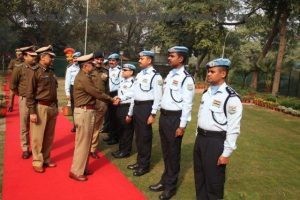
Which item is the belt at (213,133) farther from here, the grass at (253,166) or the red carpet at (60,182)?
the red carpet at (60,182)

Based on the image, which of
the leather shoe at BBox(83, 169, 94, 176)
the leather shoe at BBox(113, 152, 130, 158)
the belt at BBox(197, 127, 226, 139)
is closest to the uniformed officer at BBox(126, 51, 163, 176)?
the leather shoe at BBox(83, 169, 94, 176)

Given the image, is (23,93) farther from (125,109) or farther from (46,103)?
(125,109)

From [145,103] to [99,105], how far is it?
4.93 feet

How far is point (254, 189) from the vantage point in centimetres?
607

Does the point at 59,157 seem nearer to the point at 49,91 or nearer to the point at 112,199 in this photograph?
the point at 49,91

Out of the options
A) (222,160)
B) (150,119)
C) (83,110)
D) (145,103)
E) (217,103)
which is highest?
(217,103)

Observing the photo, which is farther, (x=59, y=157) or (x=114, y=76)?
(x=114, y=76)

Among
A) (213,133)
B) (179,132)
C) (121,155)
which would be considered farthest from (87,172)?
(213,133)

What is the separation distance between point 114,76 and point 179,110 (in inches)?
134

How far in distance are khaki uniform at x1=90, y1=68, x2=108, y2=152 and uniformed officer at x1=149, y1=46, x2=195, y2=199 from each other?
2.11 metres

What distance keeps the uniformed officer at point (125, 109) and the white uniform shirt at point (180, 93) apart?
1.90 meters

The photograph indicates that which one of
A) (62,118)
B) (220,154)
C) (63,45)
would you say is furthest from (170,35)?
(220,154)

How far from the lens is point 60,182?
18.9 feet

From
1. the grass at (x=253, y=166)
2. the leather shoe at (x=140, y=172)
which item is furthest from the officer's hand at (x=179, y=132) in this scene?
the leather shoe at (x=140, y=172)
